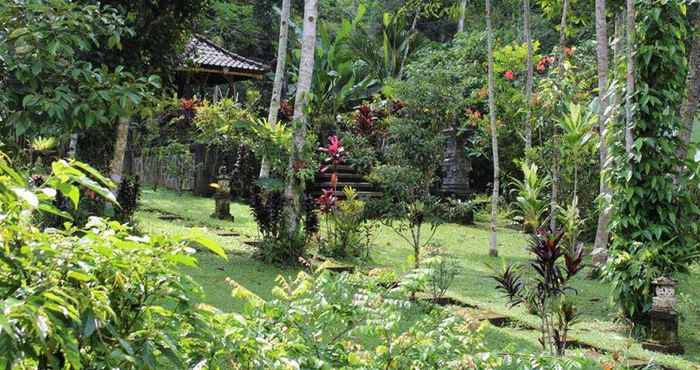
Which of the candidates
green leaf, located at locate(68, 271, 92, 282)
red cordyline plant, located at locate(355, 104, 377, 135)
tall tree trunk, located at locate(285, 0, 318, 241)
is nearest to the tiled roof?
red cordyline plant, located at locate(355, 104, 377, 135)

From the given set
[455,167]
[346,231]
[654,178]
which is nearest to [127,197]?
[346,231]

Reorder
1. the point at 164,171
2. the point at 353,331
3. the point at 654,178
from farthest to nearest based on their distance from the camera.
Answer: the point at 164,171, the point at 654,178, the point at 353,331

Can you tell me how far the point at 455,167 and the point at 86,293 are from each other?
14.9 metres

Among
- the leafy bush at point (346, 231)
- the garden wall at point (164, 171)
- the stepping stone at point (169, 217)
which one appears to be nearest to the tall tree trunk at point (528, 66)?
the leafy bush at point (346, 231)

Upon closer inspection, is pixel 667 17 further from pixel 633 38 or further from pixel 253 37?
pixel 253 37

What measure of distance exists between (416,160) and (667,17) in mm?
5560

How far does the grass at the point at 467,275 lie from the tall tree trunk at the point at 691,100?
1253 millimetres

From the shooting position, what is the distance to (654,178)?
240 inches

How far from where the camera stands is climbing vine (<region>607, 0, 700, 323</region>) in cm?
608

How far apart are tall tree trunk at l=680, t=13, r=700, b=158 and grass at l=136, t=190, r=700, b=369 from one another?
1.25 meters

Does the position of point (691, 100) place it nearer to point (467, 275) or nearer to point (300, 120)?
point (467, 275)

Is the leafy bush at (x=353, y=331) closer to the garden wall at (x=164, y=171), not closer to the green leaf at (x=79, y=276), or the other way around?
the green leaf at (x=79, y=276)

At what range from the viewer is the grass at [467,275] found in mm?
5883

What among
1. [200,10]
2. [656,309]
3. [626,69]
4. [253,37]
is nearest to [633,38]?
[626,69]
